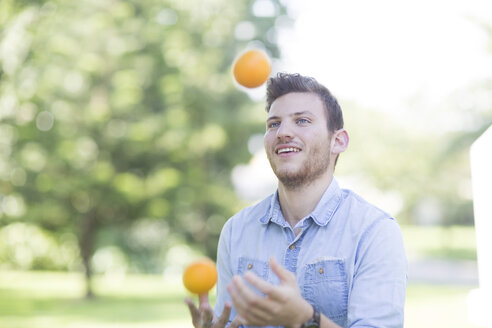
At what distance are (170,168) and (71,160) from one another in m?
2.34

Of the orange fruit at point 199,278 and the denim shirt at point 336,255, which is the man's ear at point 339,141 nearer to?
the denim shirt at point 336,255

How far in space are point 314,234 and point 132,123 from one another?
1234cm

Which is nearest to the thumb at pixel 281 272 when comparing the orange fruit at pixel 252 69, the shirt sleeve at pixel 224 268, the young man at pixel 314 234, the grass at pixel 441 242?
the young man at pixel 314 234

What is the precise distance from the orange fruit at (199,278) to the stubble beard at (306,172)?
637 millimetres

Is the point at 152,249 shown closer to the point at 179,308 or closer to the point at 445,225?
the point at 179,308

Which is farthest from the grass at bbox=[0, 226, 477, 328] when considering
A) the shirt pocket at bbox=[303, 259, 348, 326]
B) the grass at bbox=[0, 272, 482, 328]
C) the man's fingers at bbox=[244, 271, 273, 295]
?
the man's fingers at bbox=[244, 271, 273, 295]

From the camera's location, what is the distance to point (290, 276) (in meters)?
2.00

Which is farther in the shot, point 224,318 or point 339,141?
point 339,141

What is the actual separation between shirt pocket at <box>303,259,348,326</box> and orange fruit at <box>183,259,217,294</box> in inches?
23.3

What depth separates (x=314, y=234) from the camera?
2.60m

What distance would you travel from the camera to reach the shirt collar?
2580mm

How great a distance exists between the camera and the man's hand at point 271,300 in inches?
76.9

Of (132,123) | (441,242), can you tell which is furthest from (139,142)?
(441,242)

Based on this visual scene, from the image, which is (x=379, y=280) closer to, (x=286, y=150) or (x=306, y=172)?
(x=306, y=172)
